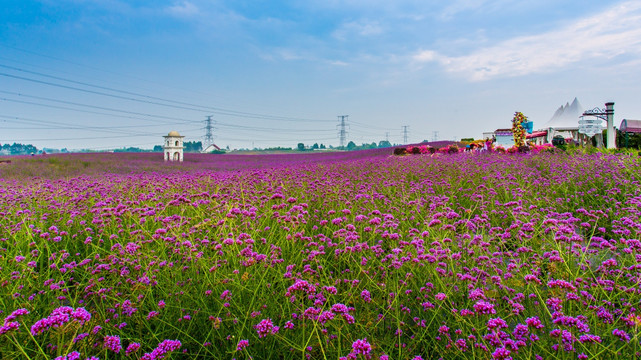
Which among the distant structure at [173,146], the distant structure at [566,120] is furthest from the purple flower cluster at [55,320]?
the distant structure at [566,120]

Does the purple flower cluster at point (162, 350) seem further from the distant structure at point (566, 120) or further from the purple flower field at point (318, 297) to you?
the distant structure at point (566, 120)

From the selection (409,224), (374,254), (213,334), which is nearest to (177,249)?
(213,334)

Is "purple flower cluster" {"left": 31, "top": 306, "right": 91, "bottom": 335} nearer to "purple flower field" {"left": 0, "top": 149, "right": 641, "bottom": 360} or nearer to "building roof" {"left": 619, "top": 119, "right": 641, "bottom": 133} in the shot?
"purple flower field" {"left": 0, "top": 149, "right": 641, "bottom": 360}

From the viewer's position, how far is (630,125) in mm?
24688

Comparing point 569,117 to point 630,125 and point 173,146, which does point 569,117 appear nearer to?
point 630,125

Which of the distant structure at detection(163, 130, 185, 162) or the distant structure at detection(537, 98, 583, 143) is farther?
the distant structure at detection(163, 130, 185, 162)

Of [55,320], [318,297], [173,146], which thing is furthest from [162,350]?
[173,146]

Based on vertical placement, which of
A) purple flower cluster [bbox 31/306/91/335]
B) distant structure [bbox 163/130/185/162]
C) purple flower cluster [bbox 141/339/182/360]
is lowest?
purple flower cluster [bbox 141/339/182/360]

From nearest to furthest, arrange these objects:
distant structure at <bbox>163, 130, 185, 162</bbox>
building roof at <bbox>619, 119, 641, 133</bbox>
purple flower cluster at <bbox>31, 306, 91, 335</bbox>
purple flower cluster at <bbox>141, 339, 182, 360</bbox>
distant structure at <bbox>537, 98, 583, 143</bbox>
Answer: purple flower cluster at <bbox>31, 306, 91, 335</bbox> < purple flower cluster at <bbox>141, 339, 182, 360</bbox> < building roof at <bbox>619, 119, 641, 133</bbox> < distant structure at <bbox>537, 98, 583, 143</bbox> < distant structure at <bbox>163, 130, 185, 162</bbox>

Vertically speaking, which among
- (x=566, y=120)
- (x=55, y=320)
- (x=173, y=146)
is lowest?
(x=55, y=320)

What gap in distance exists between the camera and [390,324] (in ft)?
6.97

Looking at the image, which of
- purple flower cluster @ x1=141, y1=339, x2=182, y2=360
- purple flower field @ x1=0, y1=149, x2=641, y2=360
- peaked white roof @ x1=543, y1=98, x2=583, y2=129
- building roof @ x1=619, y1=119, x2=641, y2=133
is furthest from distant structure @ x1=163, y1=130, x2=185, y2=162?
building roof @ x1=619, y1=119, x2=641, y2=133

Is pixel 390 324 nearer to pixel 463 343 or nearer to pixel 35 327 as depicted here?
pixel 463 343

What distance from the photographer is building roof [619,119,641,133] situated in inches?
934
